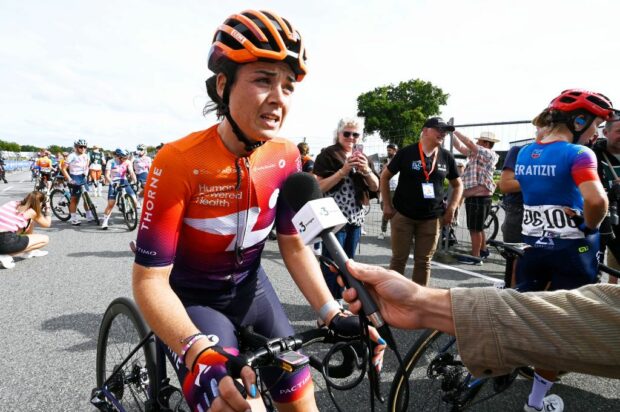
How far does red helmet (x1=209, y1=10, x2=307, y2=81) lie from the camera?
1.56 meters

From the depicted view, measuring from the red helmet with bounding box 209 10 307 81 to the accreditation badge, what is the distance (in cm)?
279

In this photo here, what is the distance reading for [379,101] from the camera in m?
74.2

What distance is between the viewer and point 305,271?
1886 millimetres

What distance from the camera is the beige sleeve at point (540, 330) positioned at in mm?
905

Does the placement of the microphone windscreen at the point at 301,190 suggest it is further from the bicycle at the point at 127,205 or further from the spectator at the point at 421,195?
the bicycle at the point at 127,205

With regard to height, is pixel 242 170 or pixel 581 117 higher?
pixel 581 117

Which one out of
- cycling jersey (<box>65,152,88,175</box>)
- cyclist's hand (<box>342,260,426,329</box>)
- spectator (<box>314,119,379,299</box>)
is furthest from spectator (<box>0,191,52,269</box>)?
cyclist's hand (<box>342,260,426,329</box>)

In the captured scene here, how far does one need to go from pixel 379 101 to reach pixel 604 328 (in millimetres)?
77448

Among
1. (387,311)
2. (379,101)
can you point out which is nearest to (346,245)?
(387,311)

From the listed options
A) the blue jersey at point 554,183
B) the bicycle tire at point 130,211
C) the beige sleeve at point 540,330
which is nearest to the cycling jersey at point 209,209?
the beige sleeve at point 540,330

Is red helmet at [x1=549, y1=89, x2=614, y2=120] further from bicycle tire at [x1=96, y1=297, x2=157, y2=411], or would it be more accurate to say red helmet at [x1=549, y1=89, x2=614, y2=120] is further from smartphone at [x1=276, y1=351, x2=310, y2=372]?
bicycle tire at [x1=96, y1=297, x2=157, y2=411]

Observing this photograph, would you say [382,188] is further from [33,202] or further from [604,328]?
[33,202]

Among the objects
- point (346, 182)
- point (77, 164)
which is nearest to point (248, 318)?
point (346, 182)

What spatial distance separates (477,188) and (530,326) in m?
6.38
